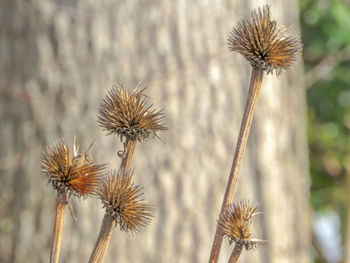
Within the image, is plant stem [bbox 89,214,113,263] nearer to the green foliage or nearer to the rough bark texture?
the rough bark texture

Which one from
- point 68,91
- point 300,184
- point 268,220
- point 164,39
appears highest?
point 164,39

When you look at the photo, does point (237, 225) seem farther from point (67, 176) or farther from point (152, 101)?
point (152, 101)

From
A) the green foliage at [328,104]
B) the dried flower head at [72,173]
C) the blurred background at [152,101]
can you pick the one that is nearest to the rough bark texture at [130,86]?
the blurred background at [152,101]

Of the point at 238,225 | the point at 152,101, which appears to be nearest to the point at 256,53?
the point at 238,225

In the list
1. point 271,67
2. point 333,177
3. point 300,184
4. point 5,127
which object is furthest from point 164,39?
point 333,177

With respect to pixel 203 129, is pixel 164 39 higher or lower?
higher

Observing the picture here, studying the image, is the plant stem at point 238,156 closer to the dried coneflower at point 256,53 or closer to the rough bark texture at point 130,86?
the dried coneflower at point 256,53

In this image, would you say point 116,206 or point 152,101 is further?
point 152,101

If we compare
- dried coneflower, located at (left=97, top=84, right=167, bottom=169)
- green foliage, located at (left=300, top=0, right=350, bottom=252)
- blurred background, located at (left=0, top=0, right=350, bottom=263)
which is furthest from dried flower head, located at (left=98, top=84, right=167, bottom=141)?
green foliage, located at (left=300, top=0, right=350, bottom=252)

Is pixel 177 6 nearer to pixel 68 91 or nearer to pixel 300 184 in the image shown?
pixel 68 91
